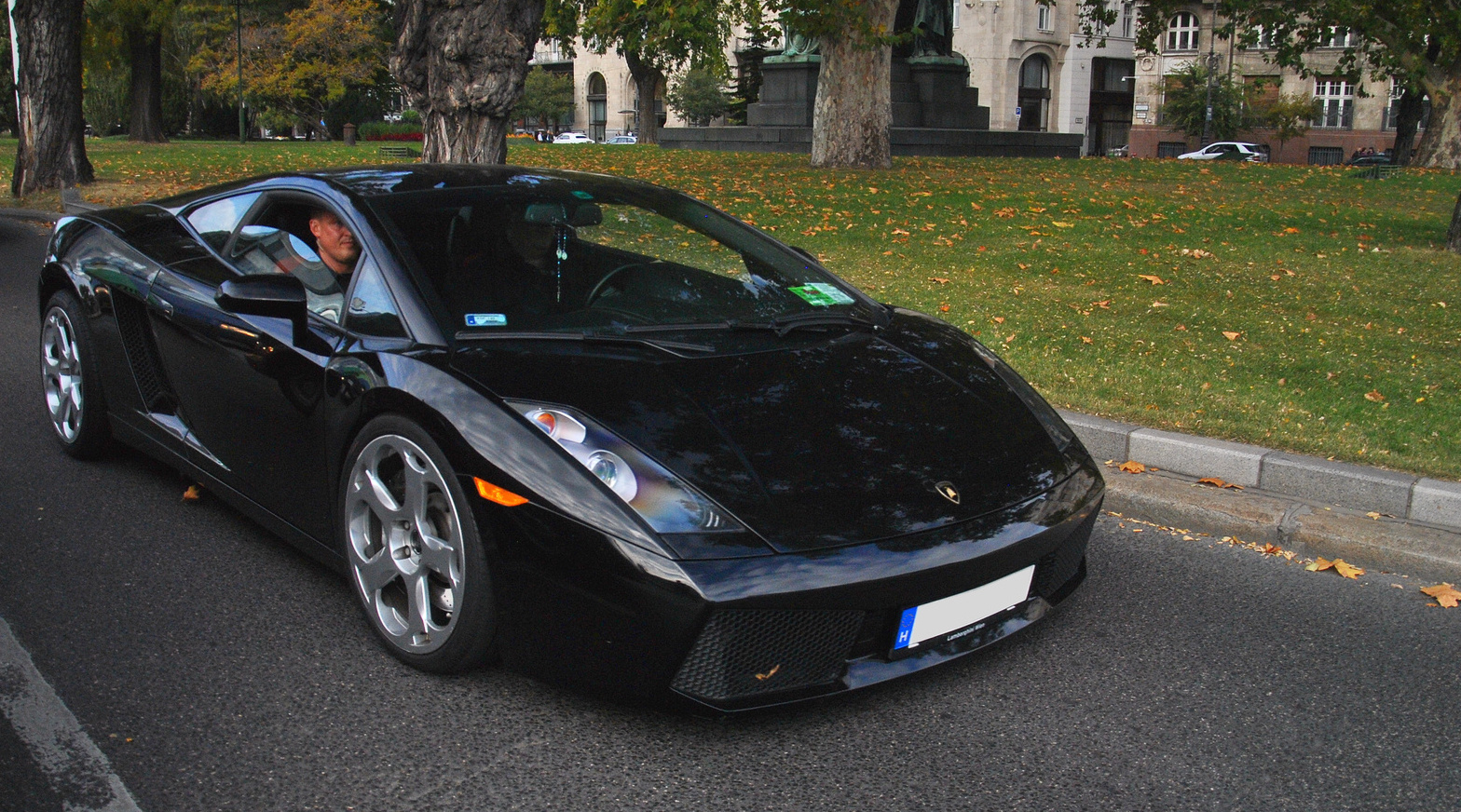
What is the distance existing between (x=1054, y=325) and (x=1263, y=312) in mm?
1521

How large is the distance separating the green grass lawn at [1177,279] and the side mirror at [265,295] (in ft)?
11.7

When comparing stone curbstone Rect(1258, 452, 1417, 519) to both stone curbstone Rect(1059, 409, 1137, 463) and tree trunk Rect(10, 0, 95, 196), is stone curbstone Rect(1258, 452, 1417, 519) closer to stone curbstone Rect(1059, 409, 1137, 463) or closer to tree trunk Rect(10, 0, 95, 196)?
stone curbstone Rect(1059, 409, 1137, 463)

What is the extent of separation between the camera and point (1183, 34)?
68.2 m

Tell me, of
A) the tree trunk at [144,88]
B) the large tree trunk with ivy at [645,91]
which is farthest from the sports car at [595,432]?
the large tree trunk with ivy at [645,91]

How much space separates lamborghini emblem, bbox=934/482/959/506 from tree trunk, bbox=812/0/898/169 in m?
16.1

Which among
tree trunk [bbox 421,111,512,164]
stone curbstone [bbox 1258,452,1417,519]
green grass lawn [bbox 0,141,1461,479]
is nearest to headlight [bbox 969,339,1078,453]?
stone curbstone [bbox 1258,452,1417,519]

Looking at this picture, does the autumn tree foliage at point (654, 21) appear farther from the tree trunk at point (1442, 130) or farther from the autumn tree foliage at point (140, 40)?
the tree trunk at point (1442, 130)

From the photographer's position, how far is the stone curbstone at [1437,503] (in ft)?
14.2

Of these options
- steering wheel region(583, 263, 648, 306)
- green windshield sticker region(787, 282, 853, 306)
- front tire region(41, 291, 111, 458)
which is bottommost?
front tire region(41, 291, 111, 458)

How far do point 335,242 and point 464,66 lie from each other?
693 cm

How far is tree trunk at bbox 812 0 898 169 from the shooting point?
18.3 meters

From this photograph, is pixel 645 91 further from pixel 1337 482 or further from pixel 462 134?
pixel 1337 482

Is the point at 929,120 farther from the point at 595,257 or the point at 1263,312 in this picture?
the point at 595,257

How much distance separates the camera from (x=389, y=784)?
2.66m
